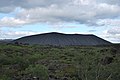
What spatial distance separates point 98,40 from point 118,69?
24253mm

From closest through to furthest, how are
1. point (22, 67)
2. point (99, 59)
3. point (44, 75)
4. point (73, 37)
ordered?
point (99, 59)
point (44, 75)
point (22, 67)
point (73, 37)

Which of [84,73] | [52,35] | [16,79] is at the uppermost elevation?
[52,35]

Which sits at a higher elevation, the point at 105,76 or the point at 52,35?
the point at 52,35

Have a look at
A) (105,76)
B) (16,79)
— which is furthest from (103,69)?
(16,79)

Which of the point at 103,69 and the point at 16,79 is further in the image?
the point at 16,79

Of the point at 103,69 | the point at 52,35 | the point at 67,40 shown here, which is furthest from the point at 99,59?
the point at 67,40

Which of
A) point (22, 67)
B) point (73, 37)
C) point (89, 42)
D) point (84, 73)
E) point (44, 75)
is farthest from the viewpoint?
point (89, 42)

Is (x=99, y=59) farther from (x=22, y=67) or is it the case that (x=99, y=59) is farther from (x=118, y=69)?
(x=22, y=67)

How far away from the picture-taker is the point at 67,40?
41656 mm

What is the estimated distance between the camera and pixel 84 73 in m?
19.2

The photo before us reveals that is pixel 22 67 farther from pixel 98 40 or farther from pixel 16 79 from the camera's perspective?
pixel 98 40

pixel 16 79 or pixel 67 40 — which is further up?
pixel 67 40

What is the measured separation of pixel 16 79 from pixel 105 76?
11.3m

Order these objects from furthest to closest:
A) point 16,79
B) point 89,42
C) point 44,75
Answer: point 89,42 → point 16,79 → point 44,75
